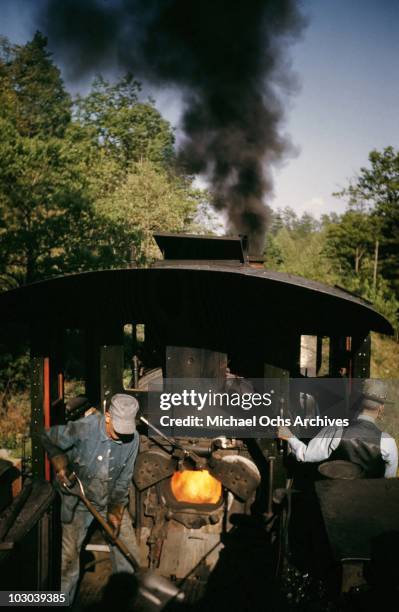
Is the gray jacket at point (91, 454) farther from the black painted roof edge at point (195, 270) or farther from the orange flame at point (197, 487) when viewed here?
the orange flame at point (197, 487)

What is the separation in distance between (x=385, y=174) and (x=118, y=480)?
25.7 metres

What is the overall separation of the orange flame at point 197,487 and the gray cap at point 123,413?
2201 mm

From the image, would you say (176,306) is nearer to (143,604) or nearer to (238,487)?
(238,487)

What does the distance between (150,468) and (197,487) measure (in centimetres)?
71

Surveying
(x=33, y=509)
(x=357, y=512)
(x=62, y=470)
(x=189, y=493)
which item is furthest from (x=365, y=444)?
(x=33, y=509)

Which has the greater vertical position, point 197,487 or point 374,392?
point 374,392

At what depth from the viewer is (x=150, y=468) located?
5.86 m

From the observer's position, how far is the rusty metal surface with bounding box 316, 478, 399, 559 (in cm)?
286

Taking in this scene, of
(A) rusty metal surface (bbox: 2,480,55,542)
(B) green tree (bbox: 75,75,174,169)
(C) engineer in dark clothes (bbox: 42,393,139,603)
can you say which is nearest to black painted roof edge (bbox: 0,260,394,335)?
(C) engineer in dark clothes (bbox: 42,393,139,603)

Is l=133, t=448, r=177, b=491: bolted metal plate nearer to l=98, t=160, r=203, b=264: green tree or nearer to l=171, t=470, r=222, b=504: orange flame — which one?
l=171, t=470, r=222, b=504: orange flame

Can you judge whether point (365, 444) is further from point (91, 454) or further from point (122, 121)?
point (122, 121)

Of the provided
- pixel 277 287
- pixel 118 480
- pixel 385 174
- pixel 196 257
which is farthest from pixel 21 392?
pixel 385 174

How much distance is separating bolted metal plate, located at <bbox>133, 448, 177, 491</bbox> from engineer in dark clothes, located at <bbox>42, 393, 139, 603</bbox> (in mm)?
1279

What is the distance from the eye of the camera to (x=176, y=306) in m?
6.32
